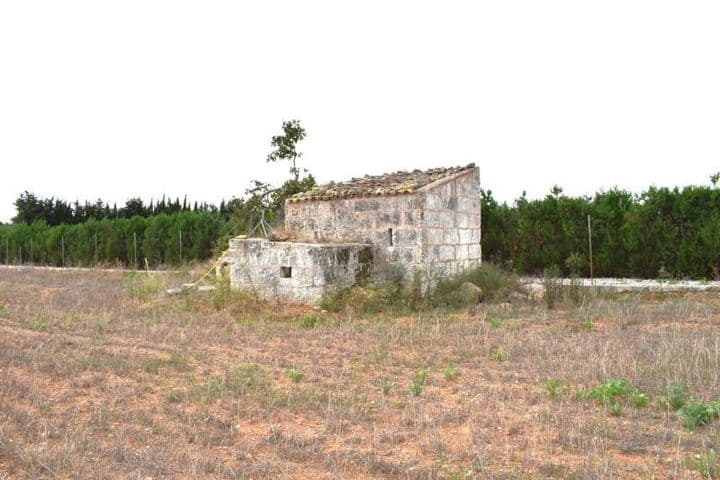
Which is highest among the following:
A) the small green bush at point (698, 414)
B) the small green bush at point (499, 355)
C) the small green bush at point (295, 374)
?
the small green bush at point (499, 355)

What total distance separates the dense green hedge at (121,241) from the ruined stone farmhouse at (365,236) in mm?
10821

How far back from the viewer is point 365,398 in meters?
6.12

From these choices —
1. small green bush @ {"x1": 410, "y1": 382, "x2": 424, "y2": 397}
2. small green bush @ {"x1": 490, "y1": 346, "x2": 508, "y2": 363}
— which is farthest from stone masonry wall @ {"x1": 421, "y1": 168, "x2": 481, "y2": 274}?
small green bush @ {"x1": 410, "y1": 382, "x2": 424, "y2": 397}

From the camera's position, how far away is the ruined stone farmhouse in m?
12.7

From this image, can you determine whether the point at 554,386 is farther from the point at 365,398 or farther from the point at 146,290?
the point at 146,290

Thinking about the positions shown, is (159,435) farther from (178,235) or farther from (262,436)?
(178,235)

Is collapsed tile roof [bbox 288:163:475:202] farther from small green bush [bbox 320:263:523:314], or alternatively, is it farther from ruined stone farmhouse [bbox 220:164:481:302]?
small green bush [bbox 320:263:523:314]

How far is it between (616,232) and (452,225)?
238 inches

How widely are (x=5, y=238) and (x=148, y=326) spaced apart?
106 ft

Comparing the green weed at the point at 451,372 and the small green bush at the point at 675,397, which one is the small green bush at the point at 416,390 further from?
the small green bush at the point at 675,397

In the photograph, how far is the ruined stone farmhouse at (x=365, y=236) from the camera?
12.7 metres

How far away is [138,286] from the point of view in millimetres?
15742

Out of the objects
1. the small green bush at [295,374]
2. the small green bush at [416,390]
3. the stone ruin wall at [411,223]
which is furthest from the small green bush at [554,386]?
the stone ruin wall at [411,223]

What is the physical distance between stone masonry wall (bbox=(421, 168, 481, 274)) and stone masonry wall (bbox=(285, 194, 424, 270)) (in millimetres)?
251
